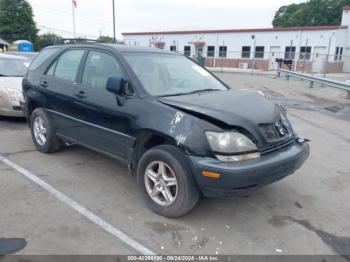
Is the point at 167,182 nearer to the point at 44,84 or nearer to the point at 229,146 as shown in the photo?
the point at 229,146

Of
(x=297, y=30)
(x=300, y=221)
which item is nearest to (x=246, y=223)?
(x=300, y=221)

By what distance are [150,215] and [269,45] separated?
118ft

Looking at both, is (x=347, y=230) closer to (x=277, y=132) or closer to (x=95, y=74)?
(x=277, y=132)

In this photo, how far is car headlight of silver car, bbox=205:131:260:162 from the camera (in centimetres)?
320

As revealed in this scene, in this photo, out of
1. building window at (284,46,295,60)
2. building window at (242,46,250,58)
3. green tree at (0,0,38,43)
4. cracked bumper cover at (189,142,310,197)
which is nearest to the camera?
cracked bumper cover at (189,142,310,197)

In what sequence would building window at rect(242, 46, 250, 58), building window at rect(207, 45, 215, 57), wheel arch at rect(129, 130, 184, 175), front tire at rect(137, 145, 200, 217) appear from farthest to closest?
building window at rect(207, 45, 215, 57)
building window at rect(242, 46, 250, 58)
wheel arch at rect(129, 130, 184, 175)
front tire at rect(137, 145, 200, 217)

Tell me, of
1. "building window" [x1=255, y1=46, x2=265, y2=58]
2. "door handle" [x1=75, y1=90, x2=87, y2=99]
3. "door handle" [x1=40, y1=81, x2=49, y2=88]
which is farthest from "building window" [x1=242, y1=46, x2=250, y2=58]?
"door handle" [x1=75, y1=90, x2=87, y2=99]

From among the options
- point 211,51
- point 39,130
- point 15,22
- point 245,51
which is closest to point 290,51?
point 245,51

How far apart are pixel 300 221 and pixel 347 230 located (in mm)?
460

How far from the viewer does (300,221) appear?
3.66 metres

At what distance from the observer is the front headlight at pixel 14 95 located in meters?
7.38

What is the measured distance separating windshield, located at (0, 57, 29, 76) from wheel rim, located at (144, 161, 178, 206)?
617 centimetres

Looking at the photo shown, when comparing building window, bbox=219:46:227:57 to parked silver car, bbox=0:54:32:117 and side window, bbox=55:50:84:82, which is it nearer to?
parked silver car, bbox=0:54:32:117

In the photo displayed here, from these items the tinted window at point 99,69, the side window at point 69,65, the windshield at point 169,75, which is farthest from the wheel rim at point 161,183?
the side window at point 69,65
